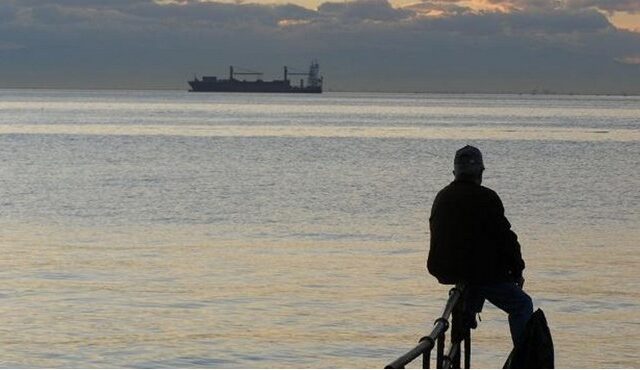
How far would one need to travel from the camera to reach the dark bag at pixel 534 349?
8820 millimetres

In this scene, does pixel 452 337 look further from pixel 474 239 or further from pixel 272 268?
pixel 272 268

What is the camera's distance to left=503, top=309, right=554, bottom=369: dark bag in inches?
347

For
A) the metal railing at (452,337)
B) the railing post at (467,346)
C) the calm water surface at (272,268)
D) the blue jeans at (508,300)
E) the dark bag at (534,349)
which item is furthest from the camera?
the calm water surface at (272,268)

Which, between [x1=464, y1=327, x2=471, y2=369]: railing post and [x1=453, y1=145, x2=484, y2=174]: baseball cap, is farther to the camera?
[x1=453, y1=145, x2=484, y2=174]: baseball cap

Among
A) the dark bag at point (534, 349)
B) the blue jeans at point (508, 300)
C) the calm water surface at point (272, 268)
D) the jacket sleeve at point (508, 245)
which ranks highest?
the jacket sleeve at point (508, 245)

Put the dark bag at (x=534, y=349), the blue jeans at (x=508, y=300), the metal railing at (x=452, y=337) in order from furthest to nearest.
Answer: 1. the blue jeans at (x=508, y=300)
2. the dark bag at (x=534, y=349)
3. the metal railing at (x=452, y=337)

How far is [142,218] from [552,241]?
10472 millimetres

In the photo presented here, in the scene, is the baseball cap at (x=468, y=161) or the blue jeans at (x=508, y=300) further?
the blue jeans at (x=508, y=300)

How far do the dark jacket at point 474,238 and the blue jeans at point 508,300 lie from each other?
68mm

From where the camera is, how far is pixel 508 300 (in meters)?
9.05

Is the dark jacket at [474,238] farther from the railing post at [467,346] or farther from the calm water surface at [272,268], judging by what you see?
the calm water surface at [272,268]

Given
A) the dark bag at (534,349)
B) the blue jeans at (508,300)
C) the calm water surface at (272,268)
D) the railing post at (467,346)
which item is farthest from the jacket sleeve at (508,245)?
the calm water surface at (272,268)

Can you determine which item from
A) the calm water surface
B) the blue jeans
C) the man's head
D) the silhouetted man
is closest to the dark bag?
the blue jeans

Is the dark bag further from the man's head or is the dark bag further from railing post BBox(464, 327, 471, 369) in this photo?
the man's head
